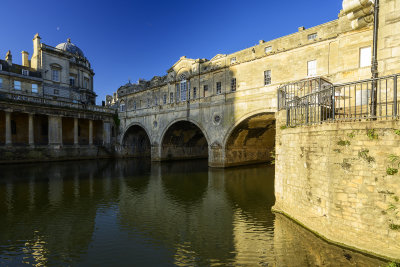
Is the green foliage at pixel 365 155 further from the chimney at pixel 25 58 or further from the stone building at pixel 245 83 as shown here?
the chimney at pixel 25 58

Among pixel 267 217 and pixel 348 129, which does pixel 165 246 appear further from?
pixel 348 129

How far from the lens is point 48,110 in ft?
96.7

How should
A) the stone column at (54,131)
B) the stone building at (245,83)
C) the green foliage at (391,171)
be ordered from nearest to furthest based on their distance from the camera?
the green foliage at (391,171) < the stone building at (245,83) < the stone column at (54,131)

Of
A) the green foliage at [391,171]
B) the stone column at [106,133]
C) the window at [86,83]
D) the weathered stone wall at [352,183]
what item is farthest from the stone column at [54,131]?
the green foliage at [391,171]

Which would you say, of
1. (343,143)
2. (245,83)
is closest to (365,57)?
(245,83)

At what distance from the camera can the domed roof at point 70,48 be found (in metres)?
42.5

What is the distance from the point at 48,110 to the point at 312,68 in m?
31.3

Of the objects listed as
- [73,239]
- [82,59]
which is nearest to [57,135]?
[82,59]

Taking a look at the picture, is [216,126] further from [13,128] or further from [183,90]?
[13,128]

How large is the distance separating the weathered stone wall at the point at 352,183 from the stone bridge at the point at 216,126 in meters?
11.9

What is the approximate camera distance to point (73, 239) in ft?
23.3

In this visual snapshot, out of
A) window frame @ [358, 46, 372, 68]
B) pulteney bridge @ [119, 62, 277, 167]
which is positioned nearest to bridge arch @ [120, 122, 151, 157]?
pulteney bridge @ [119, 62, 277, 167]

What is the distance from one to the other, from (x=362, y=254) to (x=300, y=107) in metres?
4.77

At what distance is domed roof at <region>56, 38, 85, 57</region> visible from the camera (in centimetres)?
4250
